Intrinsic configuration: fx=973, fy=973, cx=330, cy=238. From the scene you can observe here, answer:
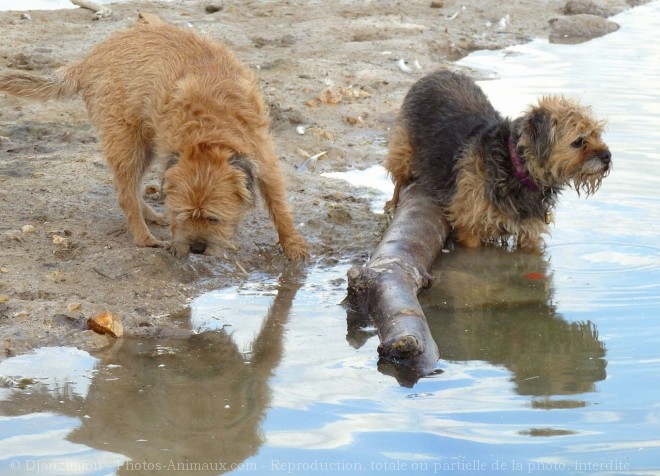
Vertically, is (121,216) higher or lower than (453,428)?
lower

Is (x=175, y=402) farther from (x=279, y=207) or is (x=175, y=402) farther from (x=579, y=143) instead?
(x=579, y=143)

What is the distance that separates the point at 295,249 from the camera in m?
6.85

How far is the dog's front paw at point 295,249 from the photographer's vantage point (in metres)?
6.84

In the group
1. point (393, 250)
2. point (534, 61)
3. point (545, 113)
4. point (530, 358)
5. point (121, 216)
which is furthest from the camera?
point (534, 61)

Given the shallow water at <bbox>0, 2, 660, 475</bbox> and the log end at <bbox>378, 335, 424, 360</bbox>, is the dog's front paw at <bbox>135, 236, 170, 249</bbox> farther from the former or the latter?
the log end at <bbox>378, 335, 424, 360</bbox>

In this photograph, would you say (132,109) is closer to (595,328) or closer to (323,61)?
(595,328)

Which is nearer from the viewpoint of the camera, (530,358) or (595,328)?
(530,358)

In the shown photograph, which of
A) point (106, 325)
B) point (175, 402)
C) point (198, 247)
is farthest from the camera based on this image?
point (198, 247)

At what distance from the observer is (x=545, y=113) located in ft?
22.4

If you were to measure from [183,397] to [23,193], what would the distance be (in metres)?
3.45

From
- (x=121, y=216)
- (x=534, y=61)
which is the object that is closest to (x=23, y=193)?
(x=121, y=216)

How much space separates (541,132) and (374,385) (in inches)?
108

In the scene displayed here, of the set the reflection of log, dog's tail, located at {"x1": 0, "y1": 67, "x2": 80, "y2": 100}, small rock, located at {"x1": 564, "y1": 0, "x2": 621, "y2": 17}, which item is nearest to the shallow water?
the reflection of log

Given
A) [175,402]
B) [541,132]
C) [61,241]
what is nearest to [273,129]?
[61,241]
